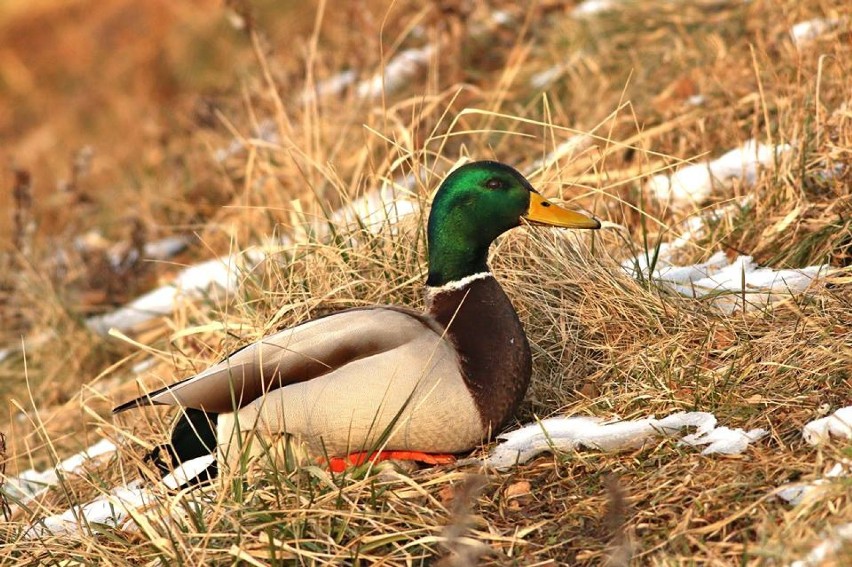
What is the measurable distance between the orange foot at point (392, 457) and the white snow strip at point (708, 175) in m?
2.10

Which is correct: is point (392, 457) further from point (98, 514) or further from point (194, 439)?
point (98, 514)

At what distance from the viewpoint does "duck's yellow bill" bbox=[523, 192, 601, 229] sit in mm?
3602

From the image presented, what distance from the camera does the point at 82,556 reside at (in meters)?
3.08

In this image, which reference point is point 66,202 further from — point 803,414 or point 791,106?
point 803,414

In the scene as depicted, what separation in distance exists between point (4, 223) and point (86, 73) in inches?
174

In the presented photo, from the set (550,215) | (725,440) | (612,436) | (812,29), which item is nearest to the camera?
(725,440)

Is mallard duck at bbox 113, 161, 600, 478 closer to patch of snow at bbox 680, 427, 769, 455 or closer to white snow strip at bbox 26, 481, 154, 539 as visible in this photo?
white snow strip at bbox 26, 481, 154, 539

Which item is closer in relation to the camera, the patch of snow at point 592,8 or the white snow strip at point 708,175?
the white snow strip at point 708,175

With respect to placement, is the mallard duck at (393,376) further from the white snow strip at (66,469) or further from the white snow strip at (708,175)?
the white snow strip at (708,175)

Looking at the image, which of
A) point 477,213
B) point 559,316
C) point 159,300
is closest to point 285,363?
point 477,213

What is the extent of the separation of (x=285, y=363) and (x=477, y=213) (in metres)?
0.75

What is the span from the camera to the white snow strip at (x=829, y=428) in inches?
114

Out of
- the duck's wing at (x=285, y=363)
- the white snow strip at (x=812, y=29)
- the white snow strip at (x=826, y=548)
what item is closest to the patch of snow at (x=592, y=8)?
the white snow strip at (x=812, y=29)

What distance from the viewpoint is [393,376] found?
329 centimetres
